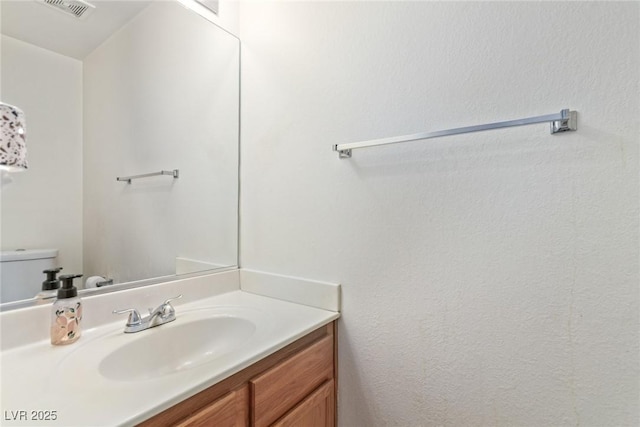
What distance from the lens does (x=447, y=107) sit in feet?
2.90

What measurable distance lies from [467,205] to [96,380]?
101 centimetres

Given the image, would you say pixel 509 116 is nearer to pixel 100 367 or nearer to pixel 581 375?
pixel 581 375

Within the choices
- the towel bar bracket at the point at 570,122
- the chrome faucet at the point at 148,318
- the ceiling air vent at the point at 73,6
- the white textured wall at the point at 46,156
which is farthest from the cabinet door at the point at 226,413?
the ceiling air vent at the point at 73,6

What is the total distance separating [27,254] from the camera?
2.90 ft

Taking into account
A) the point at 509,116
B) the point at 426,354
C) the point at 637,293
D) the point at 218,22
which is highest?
the point at 218,22

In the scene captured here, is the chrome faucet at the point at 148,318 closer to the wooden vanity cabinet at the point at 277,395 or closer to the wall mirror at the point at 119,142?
the wall mirror at the point at 119,142

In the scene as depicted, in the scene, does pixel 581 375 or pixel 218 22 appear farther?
pixel 218 22

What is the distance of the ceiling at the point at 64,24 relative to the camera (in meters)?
0.87

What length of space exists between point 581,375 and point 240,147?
1409 mm

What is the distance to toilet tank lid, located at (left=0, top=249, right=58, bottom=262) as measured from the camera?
84 cm

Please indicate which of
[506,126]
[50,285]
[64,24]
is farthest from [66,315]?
[506,126]

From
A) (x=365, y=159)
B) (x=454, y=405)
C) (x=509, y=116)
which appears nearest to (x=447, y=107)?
(x=509, y=116)

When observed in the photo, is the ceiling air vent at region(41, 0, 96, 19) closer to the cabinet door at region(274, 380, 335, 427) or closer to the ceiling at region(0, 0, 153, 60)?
the ceiling at region(0, 0, 153, 60)

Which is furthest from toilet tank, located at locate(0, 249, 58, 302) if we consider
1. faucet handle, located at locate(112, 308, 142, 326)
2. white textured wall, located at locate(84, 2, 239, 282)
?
faucet handle, located at locate(112, 308, 142, 326)
